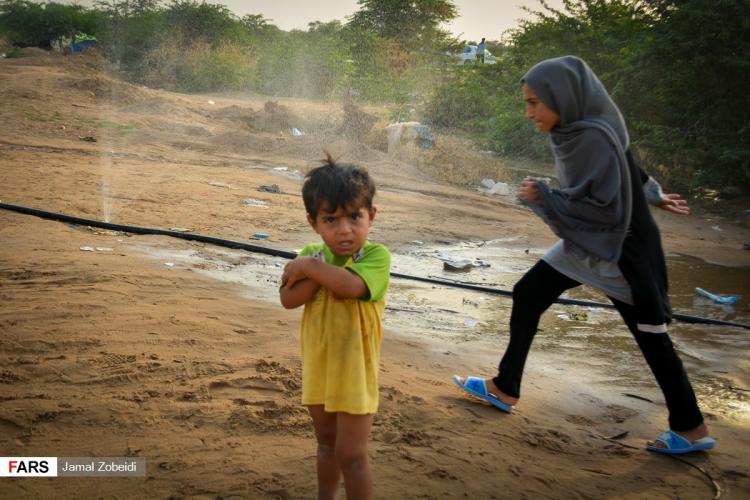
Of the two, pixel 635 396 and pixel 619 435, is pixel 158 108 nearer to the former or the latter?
pixel 635 396

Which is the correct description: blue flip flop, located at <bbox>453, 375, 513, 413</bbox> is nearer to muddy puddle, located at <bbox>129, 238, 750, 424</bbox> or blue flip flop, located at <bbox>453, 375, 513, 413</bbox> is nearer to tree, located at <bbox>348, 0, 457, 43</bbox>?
muddy puddle, located at <bbox>129, 238, 750, 424</bbox>

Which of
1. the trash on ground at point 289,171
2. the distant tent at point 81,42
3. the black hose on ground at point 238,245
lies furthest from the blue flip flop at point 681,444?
the distant tent at point 81,42

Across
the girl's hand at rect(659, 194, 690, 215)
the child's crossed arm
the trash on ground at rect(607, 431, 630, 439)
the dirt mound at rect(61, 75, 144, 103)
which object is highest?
the dirt mound at rect(61, 75, 144, 103)

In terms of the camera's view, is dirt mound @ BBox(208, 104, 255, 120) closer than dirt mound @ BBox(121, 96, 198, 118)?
No

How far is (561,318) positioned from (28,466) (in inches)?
166

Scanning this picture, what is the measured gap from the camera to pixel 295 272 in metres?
2.21

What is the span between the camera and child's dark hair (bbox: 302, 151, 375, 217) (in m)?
2.13

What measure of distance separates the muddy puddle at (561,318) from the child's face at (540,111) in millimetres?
1791

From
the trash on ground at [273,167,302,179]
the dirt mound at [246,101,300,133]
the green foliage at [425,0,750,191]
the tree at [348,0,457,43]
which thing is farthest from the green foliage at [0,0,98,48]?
the trash on ground at [273,167,302,179]

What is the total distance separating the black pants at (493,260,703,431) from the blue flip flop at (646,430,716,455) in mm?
46

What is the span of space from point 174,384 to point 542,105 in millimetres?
2122

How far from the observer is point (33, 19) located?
35188mm

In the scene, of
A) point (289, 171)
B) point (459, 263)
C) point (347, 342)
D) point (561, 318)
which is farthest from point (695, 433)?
point (289, 171)

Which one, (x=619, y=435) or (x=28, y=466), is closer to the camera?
(x=28, y=466)
